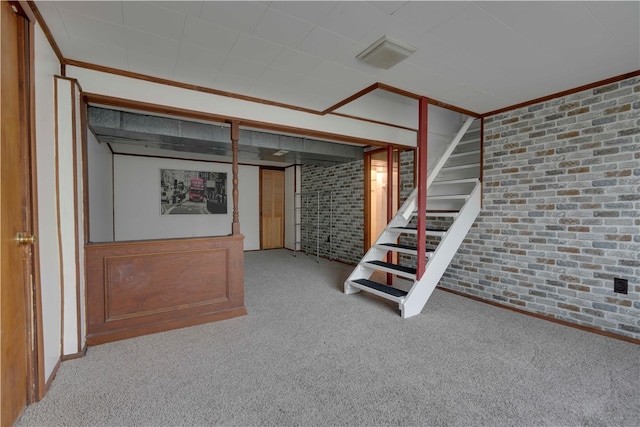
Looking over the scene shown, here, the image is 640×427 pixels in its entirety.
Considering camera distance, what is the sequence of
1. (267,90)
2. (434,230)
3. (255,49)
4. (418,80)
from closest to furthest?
(255,49)
(418,80)
(267,90)
(434,230)

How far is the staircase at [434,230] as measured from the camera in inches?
125

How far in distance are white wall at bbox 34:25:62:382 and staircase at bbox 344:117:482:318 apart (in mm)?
2819

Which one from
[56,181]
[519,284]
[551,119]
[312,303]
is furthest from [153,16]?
[519,284]

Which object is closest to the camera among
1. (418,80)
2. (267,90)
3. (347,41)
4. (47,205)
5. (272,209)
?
(47,205)

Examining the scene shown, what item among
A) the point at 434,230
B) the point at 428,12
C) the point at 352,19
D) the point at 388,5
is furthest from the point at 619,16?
the point at 434,230

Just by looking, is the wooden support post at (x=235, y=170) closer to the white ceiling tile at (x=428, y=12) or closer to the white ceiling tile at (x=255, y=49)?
the white ceiling tile at (x=255, y=49)

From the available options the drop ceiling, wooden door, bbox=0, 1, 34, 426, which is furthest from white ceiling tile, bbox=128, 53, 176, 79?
wooden door, bbox=0, 1, 34, 426

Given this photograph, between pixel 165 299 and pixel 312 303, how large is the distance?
62.0 inches

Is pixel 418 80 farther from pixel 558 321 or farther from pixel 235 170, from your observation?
pixel 558 321

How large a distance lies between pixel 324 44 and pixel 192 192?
534 cm

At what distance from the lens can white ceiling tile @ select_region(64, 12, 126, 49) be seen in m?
1.84

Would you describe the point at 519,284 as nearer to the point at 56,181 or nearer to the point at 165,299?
the point at 165,299

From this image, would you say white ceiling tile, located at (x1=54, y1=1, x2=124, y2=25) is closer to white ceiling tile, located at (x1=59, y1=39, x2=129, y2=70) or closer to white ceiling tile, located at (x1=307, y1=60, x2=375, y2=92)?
white ceiling tile, located at (x1=59, y1=39, x2=129, y2=70)

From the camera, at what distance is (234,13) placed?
177 centimetres
